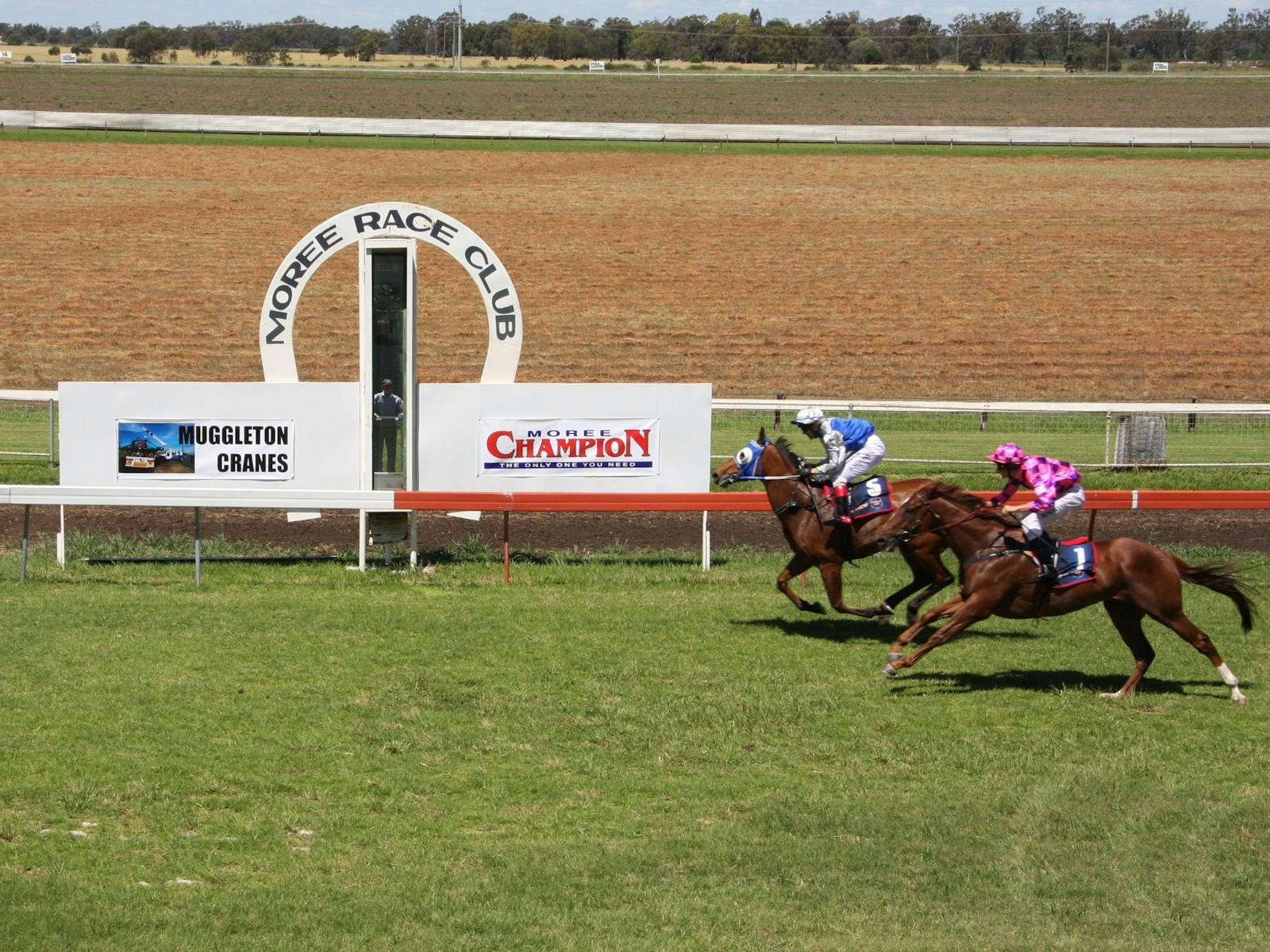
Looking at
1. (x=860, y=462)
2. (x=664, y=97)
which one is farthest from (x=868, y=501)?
(x=664, y=97)

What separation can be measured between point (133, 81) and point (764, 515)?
5925 cm

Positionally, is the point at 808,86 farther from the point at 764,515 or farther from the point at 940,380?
the point at 764,515

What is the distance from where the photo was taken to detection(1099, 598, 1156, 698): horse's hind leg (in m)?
9.41

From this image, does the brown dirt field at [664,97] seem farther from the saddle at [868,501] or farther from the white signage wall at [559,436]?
the saddle at [868,501]

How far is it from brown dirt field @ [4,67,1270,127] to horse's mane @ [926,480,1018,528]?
5197cm

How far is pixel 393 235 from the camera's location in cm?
1454

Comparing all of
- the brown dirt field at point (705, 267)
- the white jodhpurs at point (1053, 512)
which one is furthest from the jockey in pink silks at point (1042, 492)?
the brown dirt field at point (705, 267)

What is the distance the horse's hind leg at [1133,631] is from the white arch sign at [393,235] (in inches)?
281

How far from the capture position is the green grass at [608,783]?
5.96 meters

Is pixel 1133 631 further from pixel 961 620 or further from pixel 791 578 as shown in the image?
pixel 791 578

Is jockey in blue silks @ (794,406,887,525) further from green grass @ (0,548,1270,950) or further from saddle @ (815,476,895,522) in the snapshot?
green grass @ (0,548,1270,950)

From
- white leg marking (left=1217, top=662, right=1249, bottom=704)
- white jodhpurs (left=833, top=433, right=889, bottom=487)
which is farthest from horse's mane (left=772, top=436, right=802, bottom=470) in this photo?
white leg marking (left=1217, top=662, right=1249, bottom=704)

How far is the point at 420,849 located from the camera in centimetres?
664

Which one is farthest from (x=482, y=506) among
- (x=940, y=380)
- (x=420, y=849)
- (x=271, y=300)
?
(x=940, y=380)
